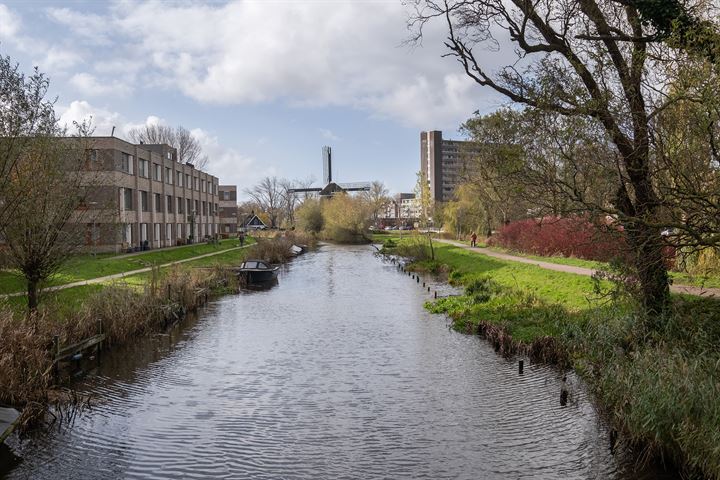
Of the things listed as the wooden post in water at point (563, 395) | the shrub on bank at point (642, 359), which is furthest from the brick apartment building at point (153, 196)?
the wooden post in water at point (563, 395)

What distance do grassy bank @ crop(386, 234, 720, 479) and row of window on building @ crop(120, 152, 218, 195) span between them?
33141 millimetres

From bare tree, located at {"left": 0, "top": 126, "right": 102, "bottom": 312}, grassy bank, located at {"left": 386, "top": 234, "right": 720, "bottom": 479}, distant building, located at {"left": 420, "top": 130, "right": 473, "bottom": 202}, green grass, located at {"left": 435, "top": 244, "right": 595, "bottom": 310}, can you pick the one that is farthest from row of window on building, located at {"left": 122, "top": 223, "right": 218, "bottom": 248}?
distant building, located at {"left": 420, "top": 130, "right": 473, "bottom": 202}

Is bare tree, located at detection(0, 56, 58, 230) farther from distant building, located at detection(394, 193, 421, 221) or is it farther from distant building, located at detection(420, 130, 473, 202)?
distant building, located at detection(420, 130, 473, 202)

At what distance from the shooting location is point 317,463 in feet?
30.0

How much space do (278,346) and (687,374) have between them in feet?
37.2

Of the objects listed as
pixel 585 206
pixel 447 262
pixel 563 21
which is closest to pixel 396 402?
pixel 585 206

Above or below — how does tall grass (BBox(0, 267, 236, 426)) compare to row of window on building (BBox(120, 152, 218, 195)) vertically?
below

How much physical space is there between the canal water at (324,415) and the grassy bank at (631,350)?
23.7 inches

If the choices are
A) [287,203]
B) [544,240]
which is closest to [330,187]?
A: [287,203]

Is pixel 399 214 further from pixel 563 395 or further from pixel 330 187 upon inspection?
pixel 563 395

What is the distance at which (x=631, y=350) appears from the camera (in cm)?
1193

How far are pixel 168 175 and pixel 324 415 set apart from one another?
2015 inches

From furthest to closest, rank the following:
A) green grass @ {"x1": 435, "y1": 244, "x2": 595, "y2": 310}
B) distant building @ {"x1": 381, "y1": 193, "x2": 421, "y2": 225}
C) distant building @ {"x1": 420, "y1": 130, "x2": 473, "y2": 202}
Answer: distant building @ {"x1": 420, "y1": 130, "x2": 473, "y2": 202}, distant building @ {"x1": 381, "y1": 193, "x2": 421, "y2": 225}, green grass @ {"x1": 435, "y1": 244, "x2": 595, "y2": 310}

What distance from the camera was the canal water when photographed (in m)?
9.01
